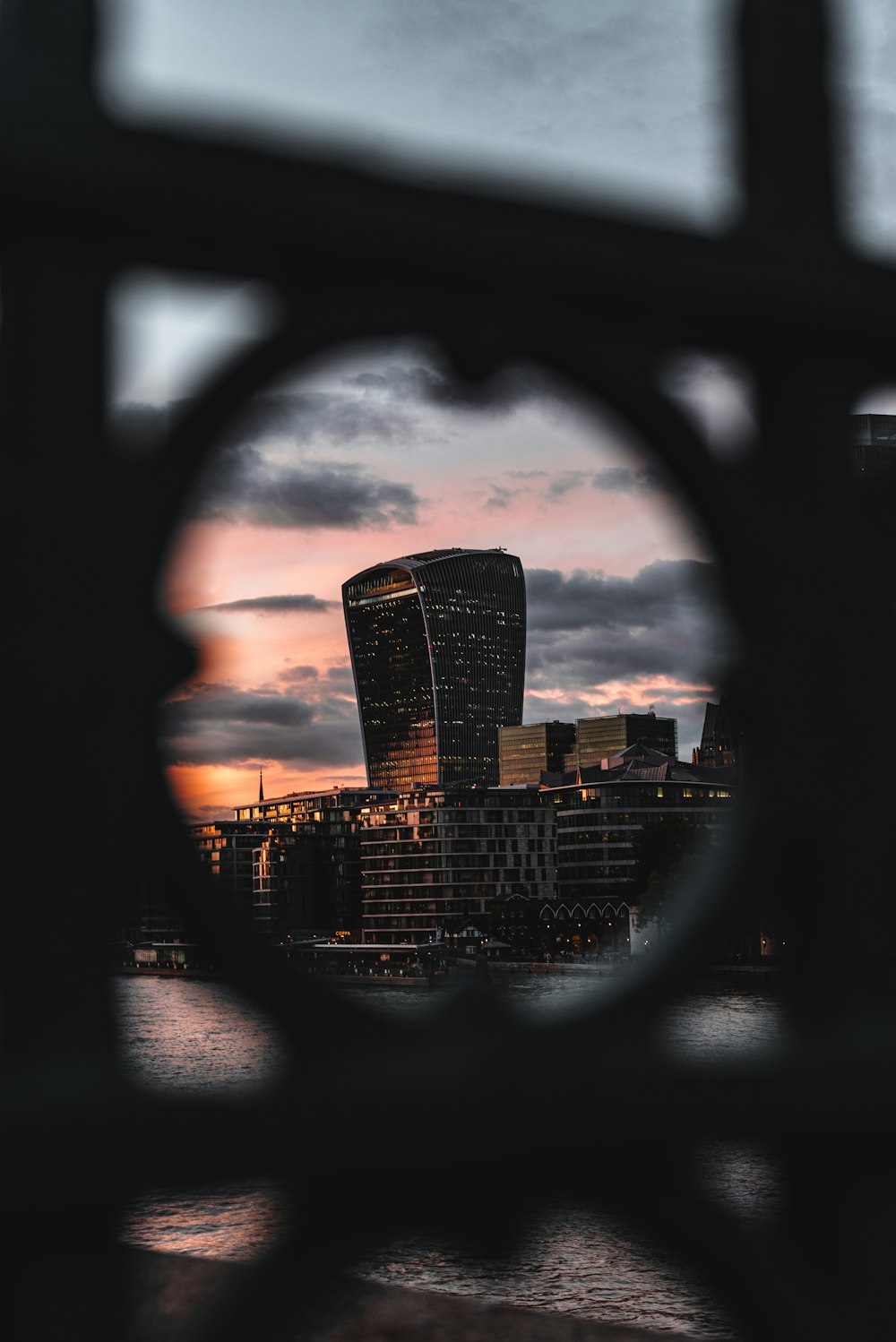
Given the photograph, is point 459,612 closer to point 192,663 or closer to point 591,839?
point 192,663

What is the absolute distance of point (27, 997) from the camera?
1.40 m

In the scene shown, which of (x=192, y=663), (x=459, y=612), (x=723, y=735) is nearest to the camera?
(x=192, y=663)

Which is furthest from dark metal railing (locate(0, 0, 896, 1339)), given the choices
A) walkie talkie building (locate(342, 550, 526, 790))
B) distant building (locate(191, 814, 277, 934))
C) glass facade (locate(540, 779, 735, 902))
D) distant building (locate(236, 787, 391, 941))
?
glass facade (locate(540, 779, 735, 902))

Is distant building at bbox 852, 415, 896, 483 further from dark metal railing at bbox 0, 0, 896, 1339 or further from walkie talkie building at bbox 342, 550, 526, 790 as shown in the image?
walkie talkie building at bbox 342, 550, 526, 790

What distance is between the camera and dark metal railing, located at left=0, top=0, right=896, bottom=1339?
4.50 feet

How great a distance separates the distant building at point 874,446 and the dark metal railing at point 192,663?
0.14ft

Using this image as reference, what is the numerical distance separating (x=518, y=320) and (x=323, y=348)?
0.29 meters

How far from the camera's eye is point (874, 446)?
79.5 inches

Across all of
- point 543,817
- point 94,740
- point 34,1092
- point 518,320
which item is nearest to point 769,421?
point 518,320

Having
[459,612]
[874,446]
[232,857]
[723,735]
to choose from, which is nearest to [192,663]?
[232,857]

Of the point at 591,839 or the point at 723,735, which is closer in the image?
the point at 723,735

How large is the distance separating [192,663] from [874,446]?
3.93 ft

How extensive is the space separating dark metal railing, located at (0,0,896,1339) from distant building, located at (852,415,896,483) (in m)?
0.04

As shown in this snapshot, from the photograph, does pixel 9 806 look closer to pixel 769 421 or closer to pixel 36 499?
pixel 36 499
